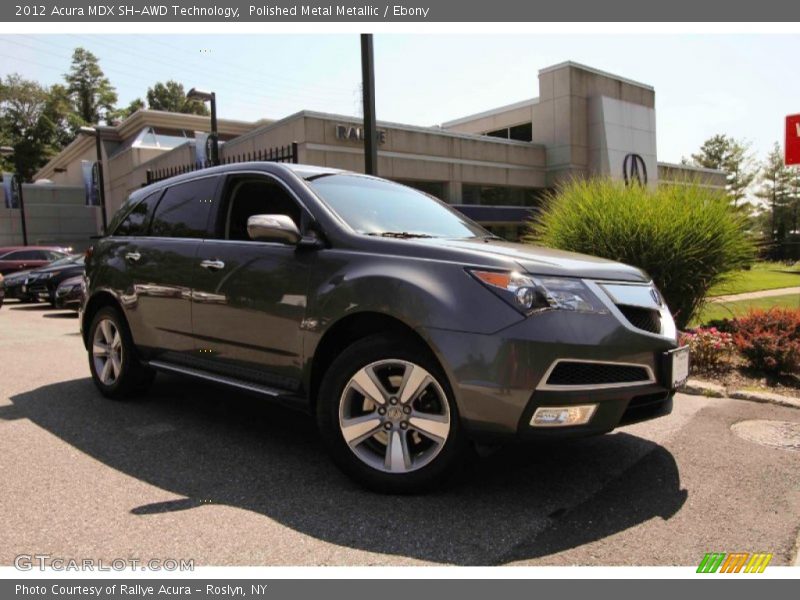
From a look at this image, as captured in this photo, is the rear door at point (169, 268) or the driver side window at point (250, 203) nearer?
the driver side window at point (250, 203)

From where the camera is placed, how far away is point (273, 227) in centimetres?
352

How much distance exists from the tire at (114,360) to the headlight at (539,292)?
3.32 meters

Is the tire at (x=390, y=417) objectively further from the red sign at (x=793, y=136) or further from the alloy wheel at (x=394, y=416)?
the red sign at (x=793, y=136)

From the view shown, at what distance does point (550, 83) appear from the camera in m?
26.6

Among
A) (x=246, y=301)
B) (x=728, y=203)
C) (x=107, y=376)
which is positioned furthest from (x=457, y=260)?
(x=728, y=203)

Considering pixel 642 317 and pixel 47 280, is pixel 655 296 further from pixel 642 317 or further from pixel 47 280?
pixel 47 280

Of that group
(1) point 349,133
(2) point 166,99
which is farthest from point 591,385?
(2) point 166,99

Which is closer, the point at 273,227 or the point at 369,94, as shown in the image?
the point at 273,227

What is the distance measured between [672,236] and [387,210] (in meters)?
4.60

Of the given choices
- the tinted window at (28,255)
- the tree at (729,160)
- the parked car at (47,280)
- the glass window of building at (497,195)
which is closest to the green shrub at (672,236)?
the parked car at (47,280)

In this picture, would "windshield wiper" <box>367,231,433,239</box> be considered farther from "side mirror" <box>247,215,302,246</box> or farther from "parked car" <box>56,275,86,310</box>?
"parked car" <box>56,275,86,310</box>

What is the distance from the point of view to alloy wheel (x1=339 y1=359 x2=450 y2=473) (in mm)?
3137

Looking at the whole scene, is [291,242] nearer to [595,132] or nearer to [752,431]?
[752,431]

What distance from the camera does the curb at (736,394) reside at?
5133mm
